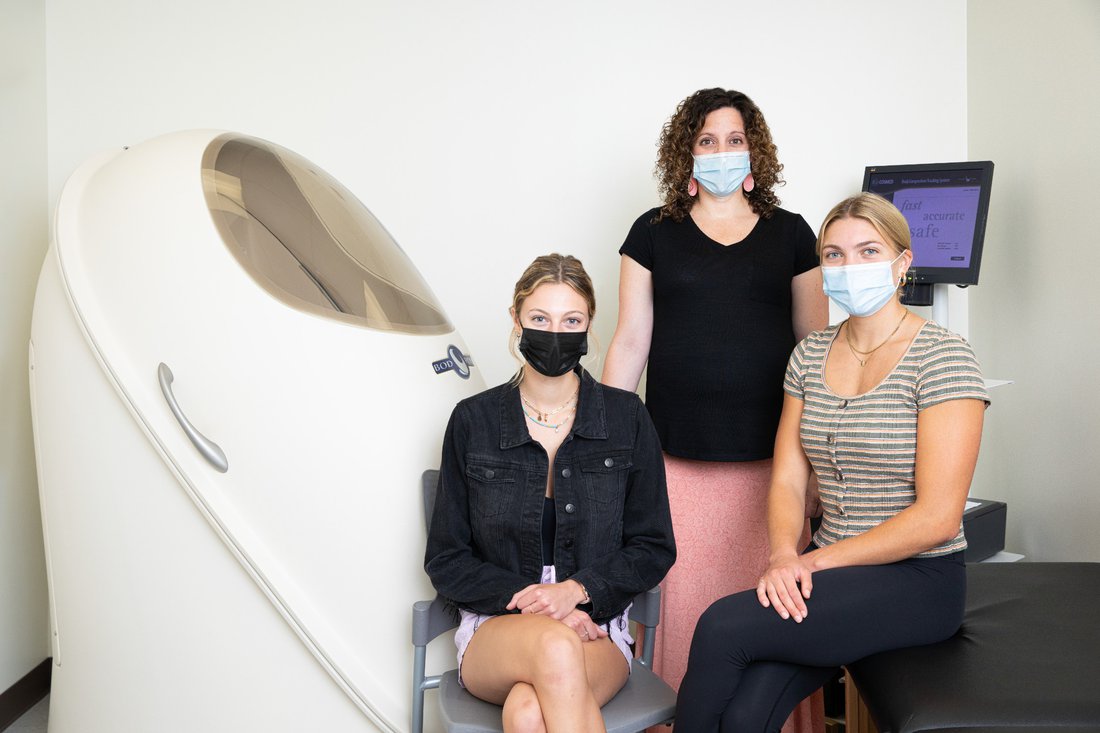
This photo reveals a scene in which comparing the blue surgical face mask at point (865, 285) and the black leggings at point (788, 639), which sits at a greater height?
the blue surgical face mask at point (865, 285)

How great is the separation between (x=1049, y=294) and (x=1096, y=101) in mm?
568

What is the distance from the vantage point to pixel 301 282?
6.15ft

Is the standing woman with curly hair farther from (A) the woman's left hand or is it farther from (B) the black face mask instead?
(A) the woman's left hand

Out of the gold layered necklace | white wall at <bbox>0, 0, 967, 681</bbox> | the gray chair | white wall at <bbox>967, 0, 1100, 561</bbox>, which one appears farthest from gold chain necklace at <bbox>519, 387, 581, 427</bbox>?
white wall at <bbox>967, 0, 1100, 561</bbox>

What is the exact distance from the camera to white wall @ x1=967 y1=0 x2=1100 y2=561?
256cm

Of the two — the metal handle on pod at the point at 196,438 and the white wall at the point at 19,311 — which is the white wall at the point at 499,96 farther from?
the metal handle on pod at the point at 196,438

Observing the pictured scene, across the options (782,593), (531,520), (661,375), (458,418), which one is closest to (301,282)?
(458,418)

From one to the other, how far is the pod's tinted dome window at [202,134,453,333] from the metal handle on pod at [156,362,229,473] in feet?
0.90

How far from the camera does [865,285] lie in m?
1.77

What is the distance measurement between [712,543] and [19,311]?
2.08 meters

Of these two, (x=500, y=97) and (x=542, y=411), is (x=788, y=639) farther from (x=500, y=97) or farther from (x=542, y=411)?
(x=500, y=97)

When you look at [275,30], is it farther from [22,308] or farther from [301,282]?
[301,282]

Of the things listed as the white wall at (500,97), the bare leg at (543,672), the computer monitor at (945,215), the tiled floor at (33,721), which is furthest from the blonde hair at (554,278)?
the tiled floor at (33,721)

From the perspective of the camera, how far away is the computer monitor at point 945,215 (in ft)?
9.15
